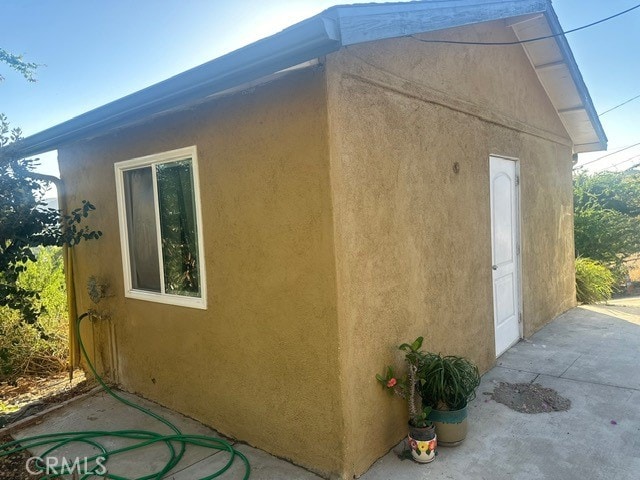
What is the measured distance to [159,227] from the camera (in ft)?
15.2

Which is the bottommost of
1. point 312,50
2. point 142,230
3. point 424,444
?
Result: point 424,444

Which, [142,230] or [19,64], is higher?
[19,64]

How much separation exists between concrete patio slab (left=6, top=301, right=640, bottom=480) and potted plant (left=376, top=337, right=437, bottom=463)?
11 cm

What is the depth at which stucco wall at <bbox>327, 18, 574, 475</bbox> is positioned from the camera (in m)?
3.28

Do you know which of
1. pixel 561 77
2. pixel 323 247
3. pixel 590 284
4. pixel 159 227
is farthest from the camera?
pixel 590 284

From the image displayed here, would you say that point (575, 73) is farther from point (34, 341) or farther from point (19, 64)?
point (19, 64)

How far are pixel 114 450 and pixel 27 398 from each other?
2564 mm

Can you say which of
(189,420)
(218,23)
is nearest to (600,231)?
(218,23)

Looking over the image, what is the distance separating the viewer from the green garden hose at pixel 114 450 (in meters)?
3.52

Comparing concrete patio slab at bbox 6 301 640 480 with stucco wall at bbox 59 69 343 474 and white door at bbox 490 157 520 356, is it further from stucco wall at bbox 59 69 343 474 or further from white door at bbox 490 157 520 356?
white door at bbox 490 157 520 356

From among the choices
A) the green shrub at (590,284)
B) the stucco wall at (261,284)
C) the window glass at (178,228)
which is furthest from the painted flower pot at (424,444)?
the green shrub at (590,284)

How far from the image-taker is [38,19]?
8.16 meters

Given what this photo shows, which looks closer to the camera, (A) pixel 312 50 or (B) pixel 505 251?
(A) pixel 312 50

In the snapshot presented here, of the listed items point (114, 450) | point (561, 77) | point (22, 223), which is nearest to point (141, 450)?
point (114, 450)
